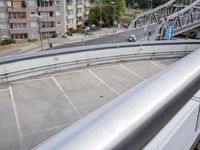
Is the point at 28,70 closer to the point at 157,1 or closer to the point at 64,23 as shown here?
the point at 64,23

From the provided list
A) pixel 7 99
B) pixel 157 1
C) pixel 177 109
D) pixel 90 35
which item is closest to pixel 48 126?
pixel 7 99

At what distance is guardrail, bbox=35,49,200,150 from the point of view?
84cm

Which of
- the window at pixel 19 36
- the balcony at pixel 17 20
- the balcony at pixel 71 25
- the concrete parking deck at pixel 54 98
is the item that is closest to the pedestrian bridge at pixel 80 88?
the concrete parking deck at pixel 54 98

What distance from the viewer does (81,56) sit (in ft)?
22.8

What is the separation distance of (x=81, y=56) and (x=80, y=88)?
1517 mm

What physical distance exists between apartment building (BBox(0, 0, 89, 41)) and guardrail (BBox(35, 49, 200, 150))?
3002 cm

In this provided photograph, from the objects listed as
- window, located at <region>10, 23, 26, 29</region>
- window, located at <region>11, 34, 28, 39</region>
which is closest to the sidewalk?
window, located at <region>11, 34, 28, 39</region>

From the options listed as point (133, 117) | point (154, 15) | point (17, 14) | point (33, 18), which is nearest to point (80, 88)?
point (133, 117)

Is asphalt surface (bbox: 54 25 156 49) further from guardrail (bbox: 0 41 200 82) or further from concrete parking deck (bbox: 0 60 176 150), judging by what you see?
concrete parking deck (bbox: 0 60 176 150)

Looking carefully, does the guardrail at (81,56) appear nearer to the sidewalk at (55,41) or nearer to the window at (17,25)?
the sidewalk at (55,41)

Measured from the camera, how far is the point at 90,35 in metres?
34.7

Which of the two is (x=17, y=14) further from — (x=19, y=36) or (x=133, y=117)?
(x=133, y=117)

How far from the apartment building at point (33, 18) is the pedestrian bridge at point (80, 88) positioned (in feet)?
79.2

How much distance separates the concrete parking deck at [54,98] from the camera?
404 centimetres
